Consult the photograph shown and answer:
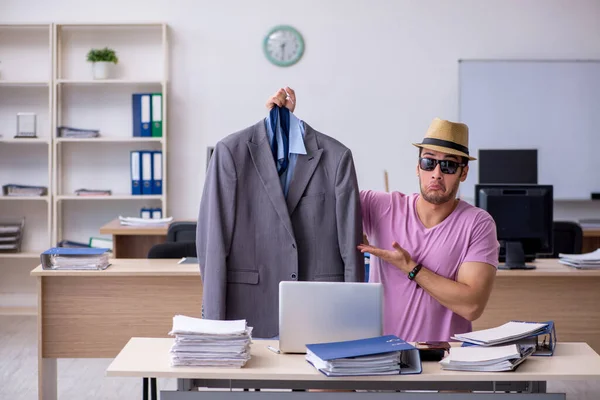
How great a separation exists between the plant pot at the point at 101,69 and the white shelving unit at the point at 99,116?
113mm

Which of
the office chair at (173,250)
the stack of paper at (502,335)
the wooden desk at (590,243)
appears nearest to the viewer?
the stack of paper at (502,335)

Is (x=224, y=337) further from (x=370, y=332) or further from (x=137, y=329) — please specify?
(x=137, y=329)

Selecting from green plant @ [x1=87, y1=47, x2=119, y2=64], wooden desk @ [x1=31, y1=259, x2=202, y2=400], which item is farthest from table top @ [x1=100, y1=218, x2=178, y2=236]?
wooden desk @ [x1=31, y1=259, x2=202, y2=400]

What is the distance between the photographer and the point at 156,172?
6.71 metres

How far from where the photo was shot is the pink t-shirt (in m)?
2.89

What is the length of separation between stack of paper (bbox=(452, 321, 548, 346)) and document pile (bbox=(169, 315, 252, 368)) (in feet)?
2.24

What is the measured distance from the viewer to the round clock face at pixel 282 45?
6871mm

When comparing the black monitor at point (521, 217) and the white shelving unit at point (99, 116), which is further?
the white shelving unit at point (99, 116)

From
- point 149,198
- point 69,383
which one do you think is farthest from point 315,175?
point 149,198

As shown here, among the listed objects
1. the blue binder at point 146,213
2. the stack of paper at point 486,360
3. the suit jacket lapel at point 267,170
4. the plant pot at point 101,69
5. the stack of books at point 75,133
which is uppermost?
the plant pot at point 101,69

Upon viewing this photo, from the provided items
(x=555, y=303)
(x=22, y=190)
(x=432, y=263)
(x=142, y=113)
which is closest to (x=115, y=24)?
(x=142, y=113)

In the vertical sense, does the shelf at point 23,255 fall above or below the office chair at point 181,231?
below

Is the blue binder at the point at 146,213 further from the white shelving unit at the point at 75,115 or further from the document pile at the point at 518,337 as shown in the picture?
the document pile at the point at 518,337

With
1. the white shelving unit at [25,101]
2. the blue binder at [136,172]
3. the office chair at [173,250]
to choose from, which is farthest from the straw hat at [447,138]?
the white shelving unit at [25,101]
